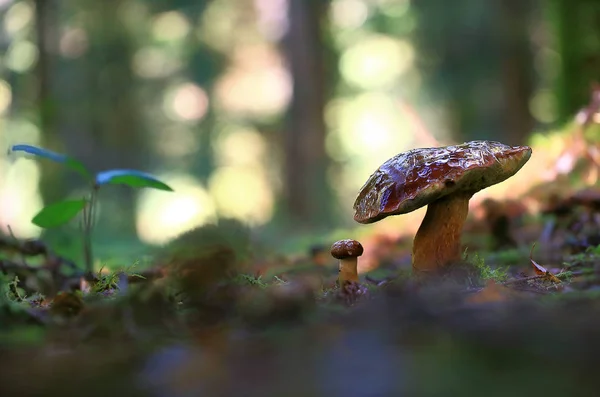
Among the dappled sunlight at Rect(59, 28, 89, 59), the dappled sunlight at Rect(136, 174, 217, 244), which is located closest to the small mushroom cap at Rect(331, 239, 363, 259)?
the dappled sunlight at Rect(59, 28, 89, 59)

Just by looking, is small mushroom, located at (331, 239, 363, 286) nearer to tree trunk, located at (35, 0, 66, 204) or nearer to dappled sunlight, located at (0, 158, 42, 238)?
tree trunk, located at (35, 0, 66, 204)

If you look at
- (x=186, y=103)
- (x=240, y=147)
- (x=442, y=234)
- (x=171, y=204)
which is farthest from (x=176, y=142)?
(x=442, y=234)

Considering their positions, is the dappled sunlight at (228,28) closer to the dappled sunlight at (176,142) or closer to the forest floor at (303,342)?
the dappled sunlight at (176,142)

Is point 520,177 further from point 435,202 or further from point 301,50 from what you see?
point 301,50

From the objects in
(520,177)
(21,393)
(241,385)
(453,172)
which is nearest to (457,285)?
(453,172)

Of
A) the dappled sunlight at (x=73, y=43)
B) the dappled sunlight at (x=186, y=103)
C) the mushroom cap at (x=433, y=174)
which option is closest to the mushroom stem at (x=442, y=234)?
the mushroom cap at (x=433, y=174)

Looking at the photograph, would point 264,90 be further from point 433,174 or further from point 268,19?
point 433,174
